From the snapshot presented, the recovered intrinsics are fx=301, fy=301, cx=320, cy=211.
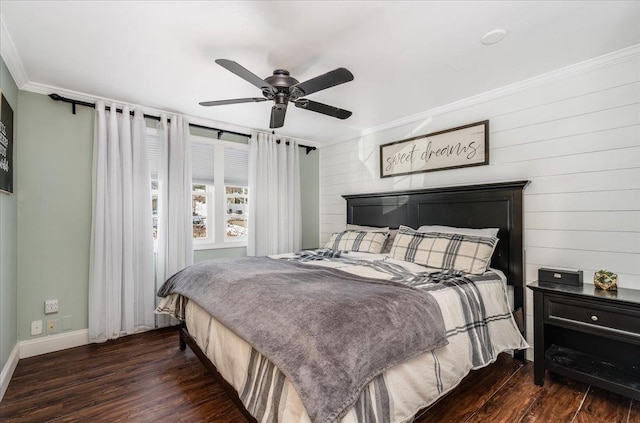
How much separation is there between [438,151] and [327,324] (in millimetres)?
2618

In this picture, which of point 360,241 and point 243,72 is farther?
point 360,241

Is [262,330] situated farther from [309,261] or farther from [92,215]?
[92,215]

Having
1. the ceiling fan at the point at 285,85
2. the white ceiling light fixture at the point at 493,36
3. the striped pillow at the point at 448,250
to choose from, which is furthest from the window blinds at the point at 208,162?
the white ceiling light fixture at the point at 493,36

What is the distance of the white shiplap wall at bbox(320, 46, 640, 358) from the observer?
217cm

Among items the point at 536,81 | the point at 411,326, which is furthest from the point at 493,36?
the point at 411,326

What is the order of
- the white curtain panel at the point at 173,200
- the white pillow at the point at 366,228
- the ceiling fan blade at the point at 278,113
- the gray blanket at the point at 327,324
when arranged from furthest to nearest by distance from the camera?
the white pillow at the point at 366,228 < the white curtain panel at the point at 173,200 < the ceiling fan blade at the point at 278,113 < the gray blanket at the point at 327,324

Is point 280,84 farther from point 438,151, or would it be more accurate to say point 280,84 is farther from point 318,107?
point 438,151

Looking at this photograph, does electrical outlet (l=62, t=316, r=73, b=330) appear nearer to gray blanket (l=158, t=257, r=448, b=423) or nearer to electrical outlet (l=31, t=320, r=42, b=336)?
electrical outlet (l=31, t=320, r=42, b=336)

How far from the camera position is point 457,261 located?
2498 mm

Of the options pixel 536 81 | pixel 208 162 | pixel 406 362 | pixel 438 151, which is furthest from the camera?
pixel 208 162

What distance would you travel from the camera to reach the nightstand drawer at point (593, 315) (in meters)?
1.86

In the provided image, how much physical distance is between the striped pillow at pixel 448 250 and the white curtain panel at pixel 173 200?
2.34m

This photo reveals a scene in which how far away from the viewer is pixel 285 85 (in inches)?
86.5

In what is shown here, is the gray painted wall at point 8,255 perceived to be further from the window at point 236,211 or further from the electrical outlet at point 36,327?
the window at point 236,211
